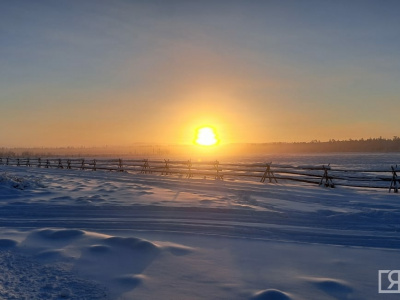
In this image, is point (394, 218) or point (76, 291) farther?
point (394, 218)

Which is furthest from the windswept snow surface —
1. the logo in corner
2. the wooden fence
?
the wooden fence

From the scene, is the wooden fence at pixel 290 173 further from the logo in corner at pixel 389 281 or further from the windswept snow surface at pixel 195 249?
the logo in corner at pixel 389 281

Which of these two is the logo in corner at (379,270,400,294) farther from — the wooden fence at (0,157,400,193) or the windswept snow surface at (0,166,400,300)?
the wooden fence at (0,157,400,193)

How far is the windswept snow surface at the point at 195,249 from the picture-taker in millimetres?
4527

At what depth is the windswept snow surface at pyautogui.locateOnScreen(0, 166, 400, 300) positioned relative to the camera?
14.9ft

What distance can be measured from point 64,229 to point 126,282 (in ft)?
11.1

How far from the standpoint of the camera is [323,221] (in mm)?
8609

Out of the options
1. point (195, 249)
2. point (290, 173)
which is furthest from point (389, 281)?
point (290, 173)

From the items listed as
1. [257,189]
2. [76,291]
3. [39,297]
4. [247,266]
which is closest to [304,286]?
[247,266]

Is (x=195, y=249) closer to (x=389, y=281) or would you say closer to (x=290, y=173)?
(x=389, y=281)

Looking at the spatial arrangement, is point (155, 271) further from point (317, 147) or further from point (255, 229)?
point (317, 147)

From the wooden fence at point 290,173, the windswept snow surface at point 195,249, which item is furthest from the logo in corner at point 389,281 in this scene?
the wooden fence at point 290,173

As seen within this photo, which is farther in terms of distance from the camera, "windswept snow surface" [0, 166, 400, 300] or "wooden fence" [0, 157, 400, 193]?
"wooden fence" [0, 157, 400, 193]

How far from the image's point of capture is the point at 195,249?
622 cm
